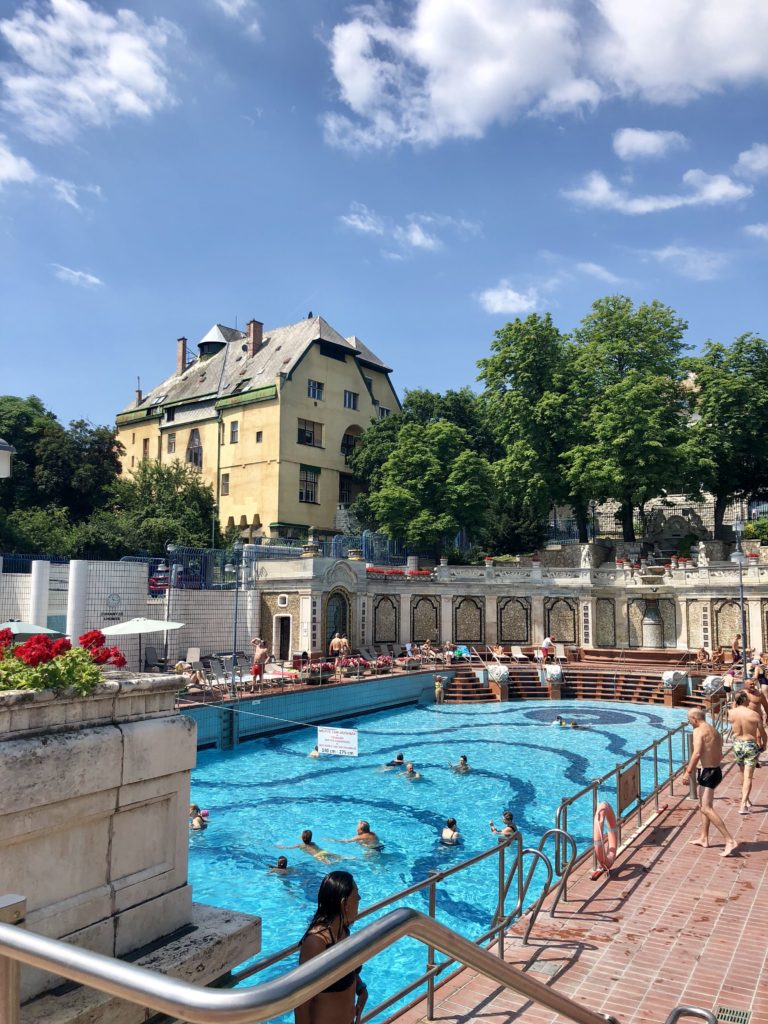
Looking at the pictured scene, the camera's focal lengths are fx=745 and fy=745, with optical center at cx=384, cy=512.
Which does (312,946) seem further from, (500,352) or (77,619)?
(500,352)

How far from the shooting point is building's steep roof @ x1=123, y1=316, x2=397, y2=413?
51.4 meters

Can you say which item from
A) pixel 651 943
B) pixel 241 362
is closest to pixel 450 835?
pixel 651 943

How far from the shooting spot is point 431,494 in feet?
146

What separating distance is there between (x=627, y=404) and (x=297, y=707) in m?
25.5

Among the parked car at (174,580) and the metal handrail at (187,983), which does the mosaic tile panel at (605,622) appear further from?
the metal handrail at (187,983)

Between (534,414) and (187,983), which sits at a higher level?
(534,414)

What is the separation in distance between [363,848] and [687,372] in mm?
41797

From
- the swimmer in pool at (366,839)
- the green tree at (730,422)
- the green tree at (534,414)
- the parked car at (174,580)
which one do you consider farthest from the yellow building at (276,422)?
the swimmer in pool at (366,839)

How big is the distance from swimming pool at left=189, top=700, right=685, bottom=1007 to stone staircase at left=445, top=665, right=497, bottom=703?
293 cm

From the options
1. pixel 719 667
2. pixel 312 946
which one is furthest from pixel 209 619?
pixel 312 946

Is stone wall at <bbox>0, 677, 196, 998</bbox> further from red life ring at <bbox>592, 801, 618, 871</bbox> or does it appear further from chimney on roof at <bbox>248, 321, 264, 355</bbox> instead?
chimney on roof at <bbox>248, 321, 264, 355</bbox>

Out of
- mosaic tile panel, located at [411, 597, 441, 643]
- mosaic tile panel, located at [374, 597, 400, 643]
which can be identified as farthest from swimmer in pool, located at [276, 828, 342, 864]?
mosaic tile panel, located at [411, 597, 441, 643]

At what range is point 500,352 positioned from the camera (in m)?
45.8

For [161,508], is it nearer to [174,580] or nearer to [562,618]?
[174,580]
